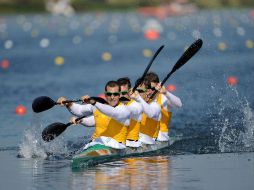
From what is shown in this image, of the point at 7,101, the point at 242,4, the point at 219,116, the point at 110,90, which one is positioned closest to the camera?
the point at 110,90

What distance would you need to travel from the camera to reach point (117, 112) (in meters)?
22.7

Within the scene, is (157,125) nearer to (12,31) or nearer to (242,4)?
(12,31)

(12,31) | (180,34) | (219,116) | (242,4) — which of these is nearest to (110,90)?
(219,116)

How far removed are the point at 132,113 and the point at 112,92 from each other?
129 cm

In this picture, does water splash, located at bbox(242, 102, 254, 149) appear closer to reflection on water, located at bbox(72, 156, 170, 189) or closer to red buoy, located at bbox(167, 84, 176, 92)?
reflection on water, located at bbox(72, 156, 170, 189)

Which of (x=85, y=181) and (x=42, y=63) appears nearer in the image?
(x=85, y=181)

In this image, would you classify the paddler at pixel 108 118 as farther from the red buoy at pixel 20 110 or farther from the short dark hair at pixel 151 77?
the red buoy at pixel 20 110

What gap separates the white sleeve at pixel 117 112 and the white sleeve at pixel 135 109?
379 millimetres

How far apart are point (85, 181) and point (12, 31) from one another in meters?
70.8

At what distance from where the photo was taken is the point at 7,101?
35938 millimetres

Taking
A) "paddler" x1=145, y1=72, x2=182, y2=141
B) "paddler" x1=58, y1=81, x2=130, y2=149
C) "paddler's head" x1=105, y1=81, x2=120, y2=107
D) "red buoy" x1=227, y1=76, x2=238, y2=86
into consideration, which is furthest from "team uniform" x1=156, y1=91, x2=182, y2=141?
"red buoy" x1=227, y1=76, x2=238, y2=86

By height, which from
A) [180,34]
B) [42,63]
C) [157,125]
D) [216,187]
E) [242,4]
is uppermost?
[242,4]

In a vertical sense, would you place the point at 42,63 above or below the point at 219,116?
above

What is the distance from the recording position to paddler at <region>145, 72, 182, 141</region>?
25.4 m
